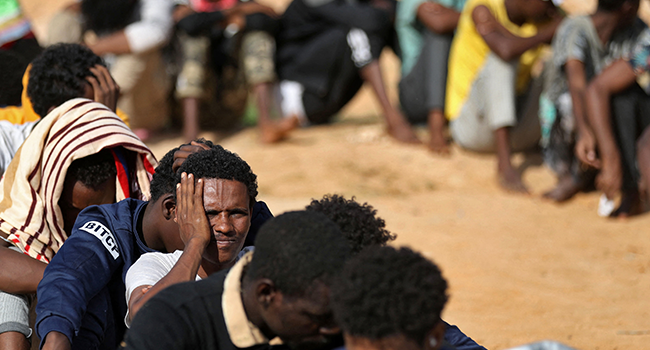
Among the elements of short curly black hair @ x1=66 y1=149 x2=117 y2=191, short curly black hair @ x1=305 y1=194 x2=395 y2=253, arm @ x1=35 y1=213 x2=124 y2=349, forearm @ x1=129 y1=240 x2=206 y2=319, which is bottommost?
arm @ x1=35 y1=213 x2=124 y2=349

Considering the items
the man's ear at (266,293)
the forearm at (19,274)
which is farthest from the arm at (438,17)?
the man's ear at (266,293)

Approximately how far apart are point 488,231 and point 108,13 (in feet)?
15.3

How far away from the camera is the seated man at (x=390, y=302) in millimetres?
1688

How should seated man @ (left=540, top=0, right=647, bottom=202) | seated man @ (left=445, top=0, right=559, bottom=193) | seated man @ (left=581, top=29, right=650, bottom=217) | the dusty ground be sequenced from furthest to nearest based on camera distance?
seated man @ (left=445, top=0, right=559, bottom=193)
seated man @ (left=540, top=0, right=647, bottom=202)
seated man @ (left=581, top=29, right=650, bottom=217)
the dusty ground

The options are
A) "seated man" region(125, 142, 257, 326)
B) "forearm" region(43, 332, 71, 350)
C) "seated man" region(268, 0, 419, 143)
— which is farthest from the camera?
"seated man" region(268, 0, 419, 143)

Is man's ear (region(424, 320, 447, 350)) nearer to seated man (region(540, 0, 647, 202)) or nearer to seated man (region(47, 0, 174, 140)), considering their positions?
seated man (region(540, 0, 647, 202))

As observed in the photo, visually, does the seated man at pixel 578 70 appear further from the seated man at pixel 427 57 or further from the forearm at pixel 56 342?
the forearm at pixel 56 342

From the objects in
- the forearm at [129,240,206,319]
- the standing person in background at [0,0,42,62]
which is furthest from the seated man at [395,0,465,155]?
the forearm at [129,240,206,319]

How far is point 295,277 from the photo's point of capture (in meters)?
1.84

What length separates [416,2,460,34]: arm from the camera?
287 inches

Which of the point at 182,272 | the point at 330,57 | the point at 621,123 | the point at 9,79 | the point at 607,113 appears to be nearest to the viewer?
the point at 182,272

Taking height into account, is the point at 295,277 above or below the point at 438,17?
below

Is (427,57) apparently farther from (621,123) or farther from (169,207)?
(169,207)

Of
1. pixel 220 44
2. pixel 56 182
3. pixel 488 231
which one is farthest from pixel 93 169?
pixel 220 44
